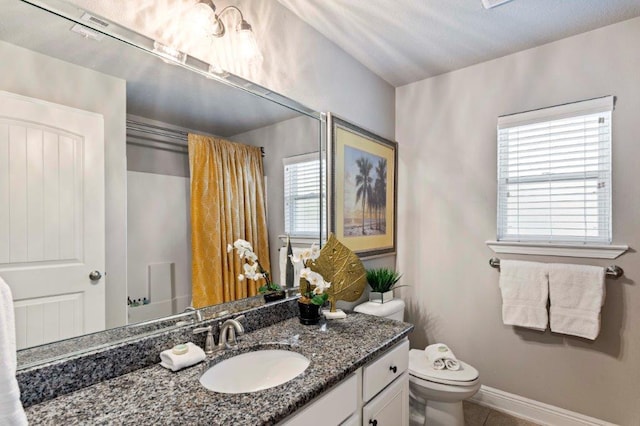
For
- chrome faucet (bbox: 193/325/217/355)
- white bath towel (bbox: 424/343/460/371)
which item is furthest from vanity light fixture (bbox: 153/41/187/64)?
white bath towel (bbox: 424/343/460/371)

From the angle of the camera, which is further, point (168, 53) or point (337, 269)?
point (337, 269)

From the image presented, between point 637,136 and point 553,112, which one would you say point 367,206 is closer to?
point 553,112

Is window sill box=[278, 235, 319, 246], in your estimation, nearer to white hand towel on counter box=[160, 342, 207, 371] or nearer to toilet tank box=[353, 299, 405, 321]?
toilet tank box=[353, 299, 405, 321]

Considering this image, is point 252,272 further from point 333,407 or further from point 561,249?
point 561,249

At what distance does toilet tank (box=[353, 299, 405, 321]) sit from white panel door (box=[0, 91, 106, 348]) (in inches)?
57.8

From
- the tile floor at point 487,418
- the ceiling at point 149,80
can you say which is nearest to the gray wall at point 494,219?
the tile floor at point 487,418

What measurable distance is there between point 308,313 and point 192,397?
72 centimetres

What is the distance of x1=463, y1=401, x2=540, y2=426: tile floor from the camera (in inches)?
81.8

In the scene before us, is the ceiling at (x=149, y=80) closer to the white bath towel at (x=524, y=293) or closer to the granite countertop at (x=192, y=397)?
the granite countertop at (x=192, y=397)

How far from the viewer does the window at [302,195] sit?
5.74ft

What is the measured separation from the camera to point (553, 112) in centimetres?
206

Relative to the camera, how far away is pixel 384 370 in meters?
1.36

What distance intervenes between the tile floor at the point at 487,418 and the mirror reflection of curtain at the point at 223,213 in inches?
68.8

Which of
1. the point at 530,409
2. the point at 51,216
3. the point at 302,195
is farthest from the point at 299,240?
the point at 530,409
